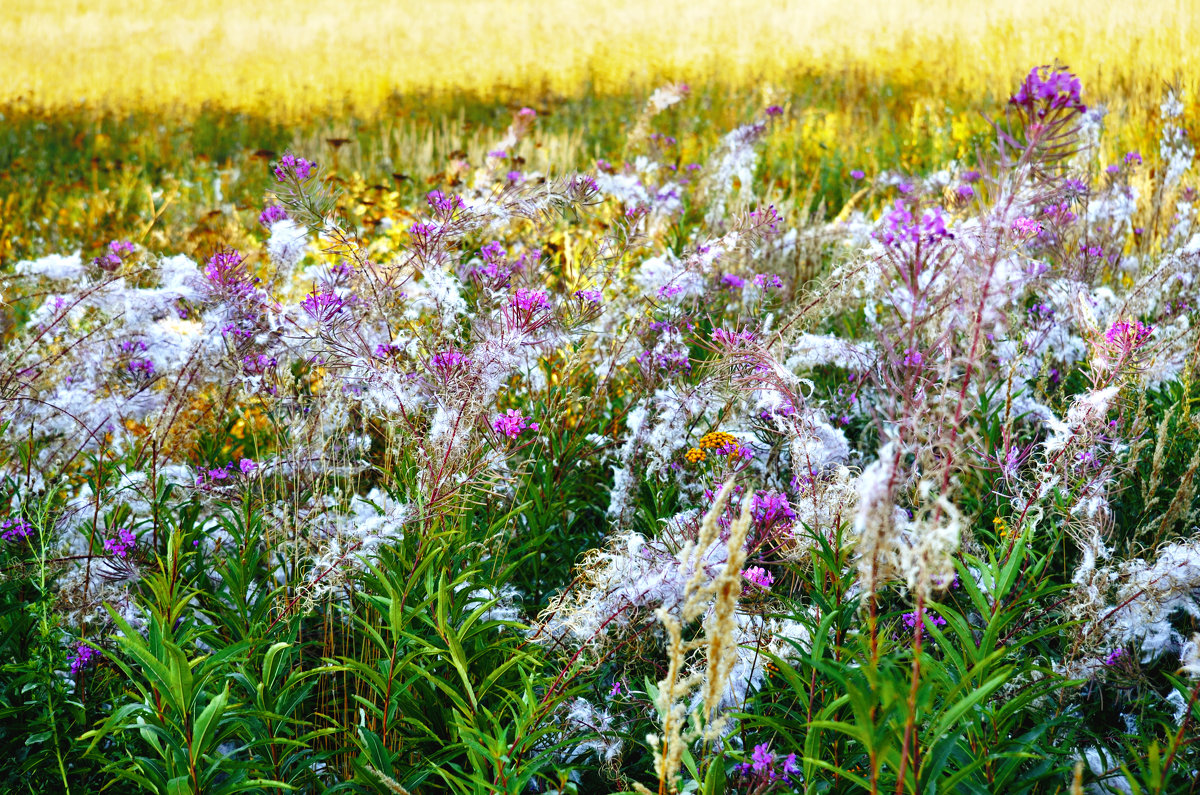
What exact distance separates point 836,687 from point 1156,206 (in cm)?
355

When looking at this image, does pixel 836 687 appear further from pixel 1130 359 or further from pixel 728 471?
pixel 1130 359

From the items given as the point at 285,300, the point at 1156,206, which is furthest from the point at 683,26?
the point at 285,300

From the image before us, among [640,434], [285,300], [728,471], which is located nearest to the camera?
[728,471]

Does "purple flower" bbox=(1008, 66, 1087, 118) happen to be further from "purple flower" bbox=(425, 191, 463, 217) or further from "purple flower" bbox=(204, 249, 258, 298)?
"purple flower" bbox=(204, 249, 258, 298)

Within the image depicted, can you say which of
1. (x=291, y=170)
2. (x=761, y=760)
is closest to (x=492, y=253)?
(x=291, y=170)

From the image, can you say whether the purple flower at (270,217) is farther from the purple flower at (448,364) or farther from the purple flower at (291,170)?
the purple flower at (448,364)

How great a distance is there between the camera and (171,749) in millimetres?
1645

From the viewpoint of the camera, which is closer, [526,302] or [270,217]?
[526,302]

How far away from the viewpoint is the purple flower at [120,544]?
2293 millimetres

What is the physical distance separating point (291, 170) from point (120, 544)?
1099mm

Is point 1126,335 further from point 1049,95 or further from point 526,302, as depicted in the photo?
point 526,302

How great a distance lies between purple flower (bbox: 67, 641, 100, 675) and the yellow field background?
26.2 feet

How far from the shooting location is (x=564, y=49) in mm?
13547

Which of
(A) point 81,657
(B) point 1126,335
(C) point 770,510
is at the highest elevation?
(B) point 1126,335
